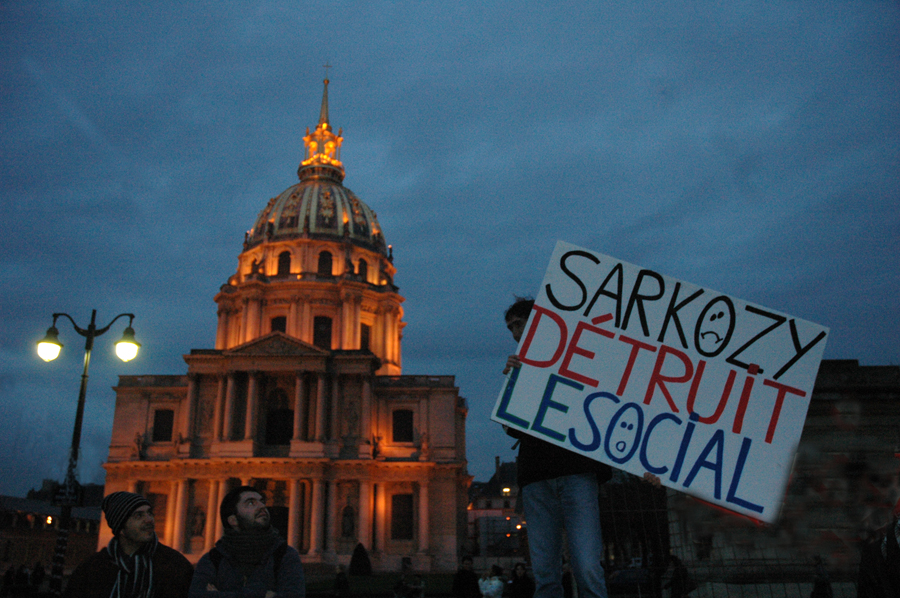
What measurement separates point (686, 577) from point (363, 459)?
3814 centimetres

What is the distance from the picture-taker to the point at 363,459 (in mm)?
45531

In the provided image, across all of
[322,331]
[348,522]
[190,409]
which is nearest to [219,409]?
[190,409]

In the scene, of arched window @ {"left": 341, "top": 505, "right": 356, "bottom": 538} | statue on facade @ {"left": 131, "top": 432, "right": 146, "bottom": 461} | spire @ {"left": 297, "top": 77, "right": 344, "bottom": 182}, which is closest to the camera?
arched window @ {"left": 341, "top": 505, "right": 356, "bottom": 538}

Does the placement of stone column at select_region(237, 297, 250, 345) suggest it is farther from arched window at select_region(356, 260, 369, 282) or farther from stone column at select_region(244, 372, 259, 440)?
arched window at select_region(356, 260, 369, 282)

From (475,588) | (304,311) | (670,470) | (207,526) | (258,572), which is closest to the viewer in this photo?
(258,572)

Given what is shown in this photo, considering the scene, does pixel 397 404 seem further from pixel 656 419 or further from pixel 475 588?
pixel 656 419

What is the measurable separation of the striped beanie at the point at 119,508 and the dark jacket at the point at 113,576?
0.17 metres

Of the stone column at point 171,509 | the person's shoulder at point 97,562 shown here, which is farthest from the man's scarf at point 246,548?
the stone column at point 171,509

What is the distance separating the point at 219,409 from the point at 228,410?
1.21 m

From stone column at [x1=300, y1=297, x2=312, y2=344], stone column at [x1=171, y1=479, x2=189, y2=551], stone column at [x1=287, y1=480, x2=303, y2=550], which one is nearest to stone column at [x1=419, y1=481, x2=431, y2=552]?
stone column at [x1=287, y1=480, x2=303, y2=550]

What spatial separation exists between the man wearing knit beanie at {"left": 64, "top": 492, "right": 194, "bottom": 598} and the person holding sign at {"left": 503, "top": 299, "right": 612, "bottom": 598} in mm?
2482

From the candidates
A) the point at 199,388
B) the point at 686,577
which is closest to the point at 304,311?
the point at 199,388

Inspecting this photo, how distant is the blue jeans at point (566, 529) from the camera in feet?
15.5

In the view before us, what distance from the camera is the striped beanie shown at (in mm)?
4633
